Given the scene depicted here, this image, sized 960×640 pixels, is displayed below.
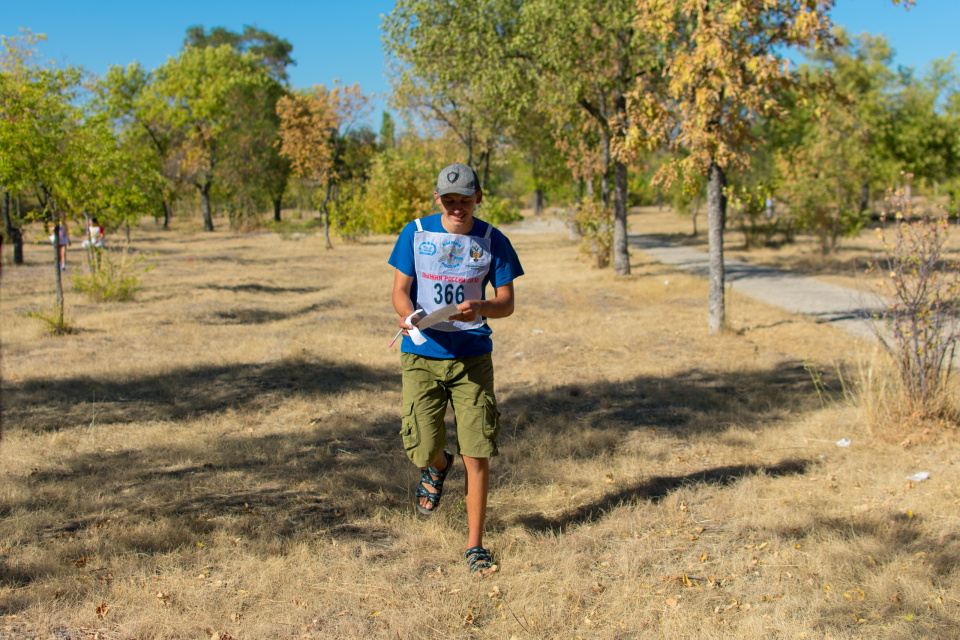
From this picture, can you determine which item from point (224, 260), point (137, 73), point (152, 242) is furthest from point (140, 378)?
point (137, 73)

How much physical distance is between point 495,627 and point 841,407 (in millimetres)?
4652

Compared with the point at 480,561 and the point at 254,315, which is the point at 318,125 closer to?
the point at 254,315

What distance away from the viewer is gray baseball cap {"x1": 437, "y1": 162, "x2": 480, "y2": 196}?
10.8 ft

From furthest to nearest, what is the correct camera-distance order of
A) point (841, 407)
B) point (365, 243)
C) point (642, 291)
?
point (365, 243), point (642, 291), point (841, 407)

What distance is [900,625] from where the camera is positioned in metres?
3.01

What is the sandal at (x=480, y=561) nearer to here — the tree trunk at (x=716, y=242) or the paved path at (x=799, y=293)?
the paved path at (x=799, y=293)

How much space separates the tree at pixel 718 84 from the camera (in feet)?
29.1

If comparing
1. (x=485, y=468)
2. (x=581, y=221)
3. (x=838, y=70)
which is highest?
(x=838, y=70)

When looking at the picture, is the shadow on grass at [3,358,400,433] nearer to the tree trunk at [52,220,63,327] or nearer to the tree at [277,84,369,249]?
the tree trunk at [52,220,63,327]

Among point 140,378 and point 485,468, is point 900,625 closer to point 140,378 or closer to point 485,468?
point 485,468

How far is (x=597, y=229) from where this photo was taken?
735 inches

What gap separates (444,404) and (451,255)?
748 mm

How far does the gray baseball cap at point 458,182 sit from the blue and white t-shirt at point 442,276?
0.17 m

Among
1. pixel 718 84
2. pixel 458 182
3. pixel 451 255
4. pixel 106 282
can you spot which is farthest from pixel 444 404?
pixel 106 282
